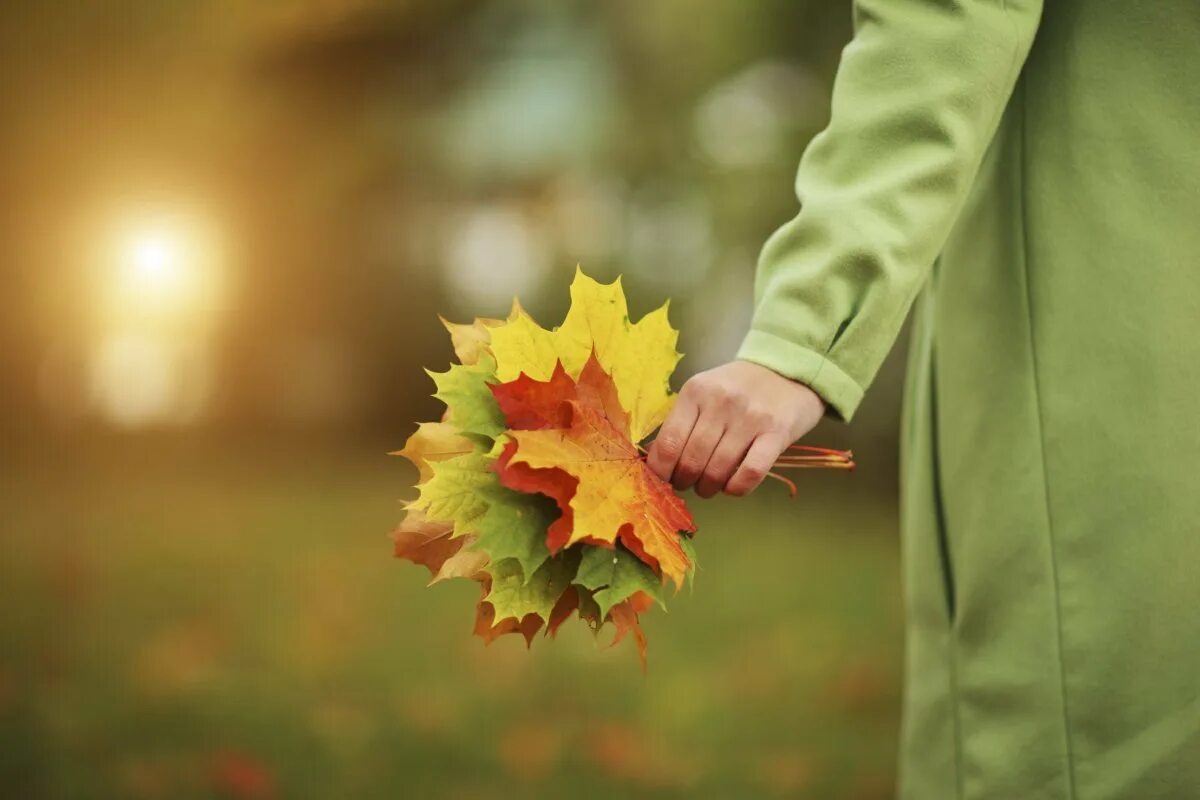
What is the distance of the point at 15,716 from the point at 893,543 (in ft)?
9.67

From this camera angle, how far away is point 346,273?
16.8 feet

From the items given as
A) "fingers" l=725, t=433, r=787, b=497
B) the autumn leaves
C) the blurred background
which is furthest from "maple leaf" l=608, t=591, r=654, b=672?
the blurred background

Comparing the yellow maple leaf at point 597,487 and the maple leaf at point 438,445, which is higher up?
the maple leaf at point 438,445

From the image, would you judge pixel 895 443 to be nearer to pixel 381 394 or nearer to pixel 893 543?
pixel 893 543

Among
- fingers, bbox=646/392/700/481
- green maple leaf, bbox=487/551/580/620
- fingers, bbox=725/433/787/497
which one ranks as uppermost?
fingers, bbox=646/392/700/481

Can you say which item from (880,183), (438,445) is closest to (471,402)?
(438,445)

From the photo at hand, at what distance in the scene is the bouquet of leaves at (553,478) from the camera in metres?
0.76

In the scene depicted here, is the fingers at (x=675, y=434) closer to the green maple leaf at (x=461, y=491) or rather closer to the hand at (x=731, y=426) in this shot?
the hand at (x=731, y=426)

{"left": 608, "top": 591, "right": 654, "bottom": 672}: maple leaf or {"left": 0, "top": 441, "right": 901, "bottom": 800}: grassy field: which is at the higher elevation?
{"left": 608, "top": 591, "right": 654, "bottom": 672}: maple leaf

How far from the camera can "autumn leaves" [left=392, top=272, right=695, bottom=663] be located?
0.76 m

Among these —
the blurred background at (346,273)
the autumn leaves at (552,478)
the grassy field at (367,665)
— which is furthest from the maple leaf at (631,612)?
the blurred background at (346,273)

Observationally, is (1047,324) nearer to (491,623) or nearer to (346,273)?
(491,623)

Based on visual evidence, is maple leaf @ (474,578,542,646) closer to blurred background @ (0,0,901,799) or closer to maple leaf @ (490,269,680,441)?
maple leaf @ (490,269,680,441)

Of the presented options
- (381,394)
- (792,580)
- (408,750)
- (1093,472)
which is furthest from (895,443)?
(1093,472)
